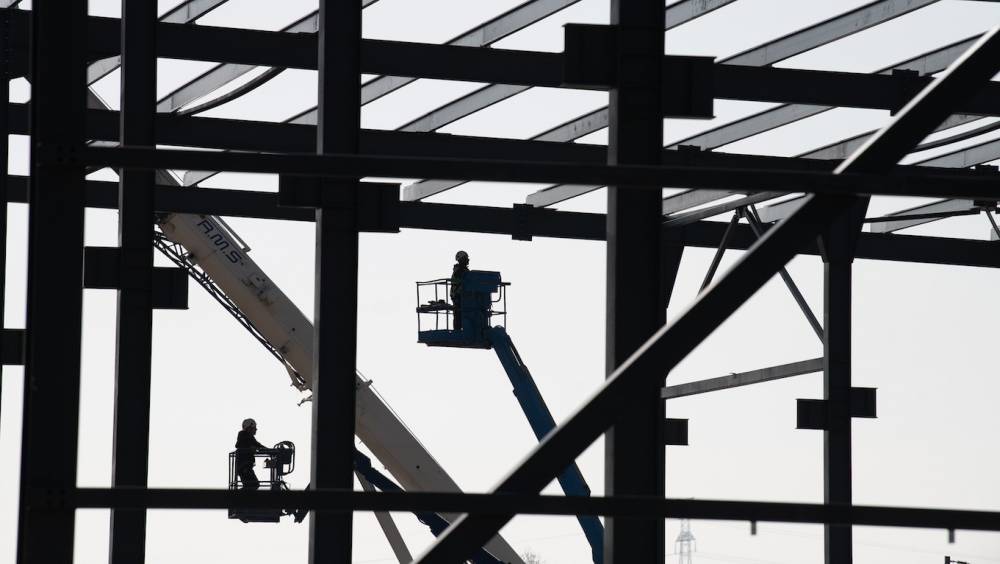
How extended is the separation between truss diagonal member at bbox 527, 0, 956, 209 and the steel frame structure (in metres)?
0.02

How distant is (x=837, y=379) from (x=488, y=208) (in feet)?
16.9

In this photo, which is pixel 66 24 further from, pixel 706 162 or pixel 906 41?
pixel 706 162

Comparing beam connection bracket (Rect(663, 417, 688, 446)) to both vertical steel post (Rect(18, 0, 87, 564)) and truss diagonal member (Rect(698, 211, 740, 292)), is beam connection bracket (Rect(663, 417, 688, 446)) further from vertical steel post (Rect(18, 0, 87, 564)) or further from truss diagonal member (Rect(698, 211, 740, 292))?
vertical steel post (Rect(18, 0, 87, 564))

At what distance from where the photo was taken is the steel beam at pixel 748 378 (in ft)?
62.7

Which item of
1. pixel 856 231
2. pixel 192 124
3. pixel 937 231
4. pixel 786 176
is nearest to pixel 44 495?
pixel 786 176

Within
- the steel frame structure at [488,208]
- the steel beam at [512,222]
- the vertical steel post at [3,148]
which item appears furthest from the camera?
the steel beam at [512,222]

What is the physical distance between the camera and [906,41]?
15.6 m

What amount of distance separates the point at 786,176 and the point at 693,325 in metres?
0.64

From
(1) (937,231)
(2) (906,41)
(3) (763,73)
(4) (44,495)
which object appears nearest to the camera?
(4) (44,495)

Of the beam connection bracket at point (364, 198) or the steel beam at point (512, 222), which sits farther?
the steel beam at point (512, 222)

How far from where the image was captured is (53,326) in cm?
547

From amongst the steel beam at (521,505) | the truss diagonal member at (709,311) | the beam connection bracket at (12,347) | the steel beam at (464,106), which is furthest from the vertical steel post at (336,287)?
the steel beam at (464,106)

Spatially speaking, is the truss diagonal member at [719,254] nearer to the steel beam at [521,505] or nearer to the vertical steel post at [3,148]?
the vertical steel post at [3,148]

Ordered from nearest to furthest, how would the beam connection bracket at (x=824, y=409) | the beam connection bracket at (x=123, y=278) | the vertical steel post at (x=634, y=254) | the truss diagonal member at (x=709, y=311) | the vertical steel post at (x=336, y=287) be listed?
the truss diagonal member at (x=709, y=311) < the vertical steel post at (x=634, y=254) < the vertical steel post at (x=336, y=287) < the beam connection bracket at (x=123, y=278) < the beam connection bracket at (x=824, y=409)
